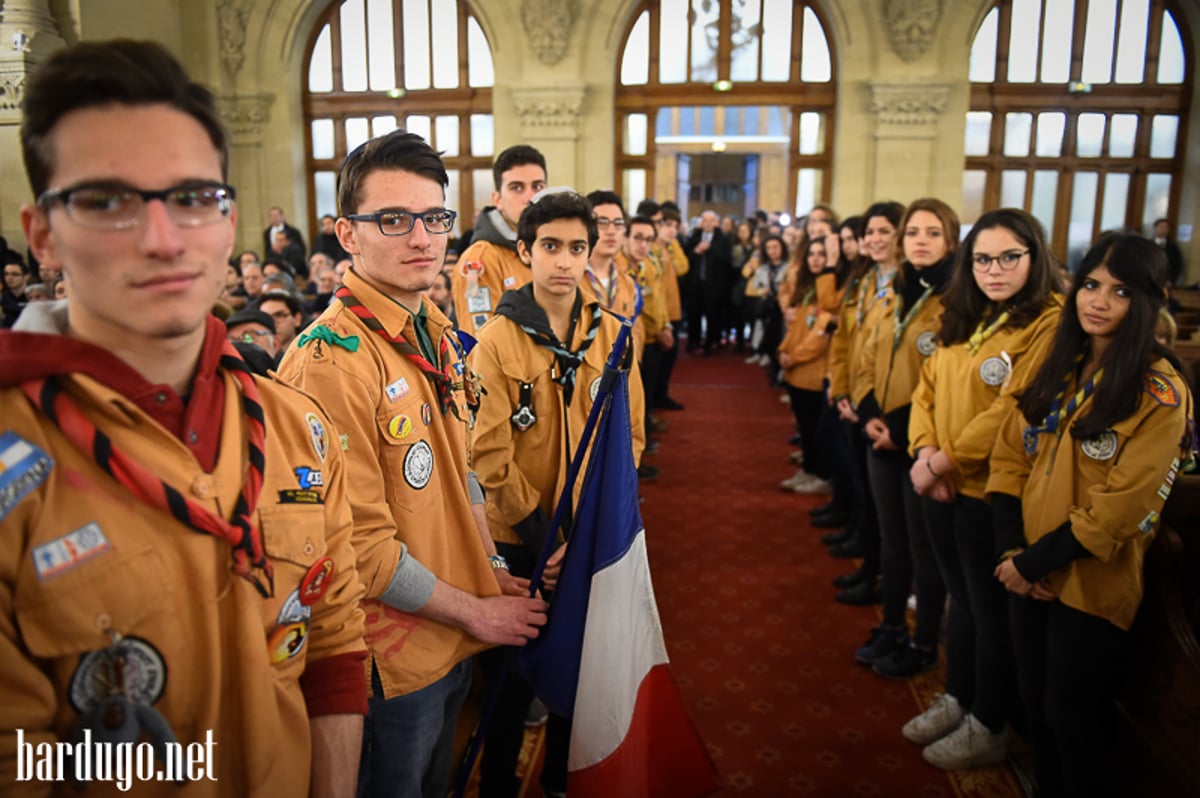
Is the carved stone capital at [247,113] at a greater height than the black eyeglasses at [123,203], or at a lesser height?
greater

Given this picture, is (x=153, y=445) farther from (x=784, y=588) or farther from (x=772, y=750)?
(x=784, y=588)

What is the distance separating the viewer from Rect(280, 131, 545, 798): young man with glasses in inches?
57.2

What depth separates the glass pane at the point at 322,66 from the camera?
11305 millimetres

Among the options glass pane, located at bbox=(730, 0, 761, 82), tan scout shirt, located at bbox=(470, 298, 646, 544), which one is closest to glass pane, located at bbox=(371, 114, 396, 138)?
glass pane, located at bbox=(730, 0, 761, 82)

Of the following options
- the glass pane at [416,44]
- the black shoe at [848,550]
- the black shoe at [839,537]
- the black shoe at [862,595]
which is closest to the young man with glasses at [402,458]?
the black shoe at [862,595]

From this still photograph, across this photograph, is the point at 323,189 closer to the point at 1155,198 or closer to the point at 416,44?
the point at 416,44

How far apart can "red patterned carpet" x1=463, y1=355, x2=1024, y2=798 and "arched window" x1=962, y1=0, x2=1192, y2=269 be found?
7130mm

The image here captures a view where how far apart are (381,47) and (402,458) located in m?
11.3

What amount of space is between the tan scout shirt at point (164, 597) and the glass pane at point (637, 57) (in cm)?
1063

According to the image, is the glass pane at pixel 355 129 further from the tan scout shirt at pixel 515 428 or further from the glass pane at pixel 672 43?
the tan scout shirt at pixel 515 428

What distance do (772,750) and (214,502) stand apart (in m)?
2.38

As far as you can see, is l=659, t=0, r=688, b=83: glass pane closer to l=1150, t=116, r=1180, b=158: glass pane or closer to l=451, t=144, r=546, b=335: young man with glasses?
l=1150, t=116, r=1180, b=158: glass pane

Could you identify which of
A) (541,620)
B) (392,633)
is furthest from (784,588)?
(392,633)

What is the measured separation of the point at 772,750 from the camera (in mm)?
2785
